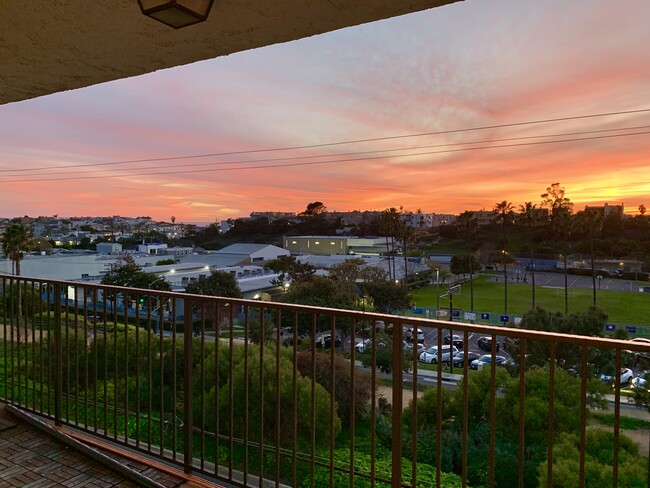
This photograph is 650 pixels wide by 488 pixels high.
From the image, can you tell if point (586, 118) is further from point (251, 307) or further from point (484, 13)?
point (251, 307)

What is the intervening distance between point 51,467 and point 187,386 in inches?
30.7

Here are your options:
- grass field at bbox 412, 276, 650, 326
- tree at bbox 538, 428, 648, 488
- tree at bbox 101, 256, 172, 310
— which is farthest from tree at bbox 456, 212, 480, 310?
tree at bbox 538, 428, 648, 488

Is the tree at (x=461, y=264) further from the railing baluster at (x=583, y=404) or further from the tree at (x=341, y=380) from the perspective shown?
the railing baluster at (x=583, y=404)

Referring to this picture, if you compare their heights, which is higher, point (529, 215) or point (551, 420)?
point (529, 215)

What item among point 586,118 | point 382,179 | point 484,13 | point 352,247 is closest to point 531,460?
point 484,13

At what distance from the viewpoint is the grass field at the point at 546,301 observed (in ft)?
114

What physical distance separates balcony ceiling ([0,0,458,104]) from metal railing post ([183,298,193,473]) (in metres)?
1.21

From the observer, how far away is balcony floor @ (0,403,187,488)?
1926 millimetres

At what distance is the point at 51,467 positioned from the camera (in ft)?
6.73

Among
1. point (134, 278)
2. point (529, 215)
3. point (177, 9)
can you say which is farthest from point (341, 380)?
point (529, 215)

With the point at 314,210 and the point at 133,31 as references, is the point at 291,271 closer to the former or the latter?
the point at 314,210

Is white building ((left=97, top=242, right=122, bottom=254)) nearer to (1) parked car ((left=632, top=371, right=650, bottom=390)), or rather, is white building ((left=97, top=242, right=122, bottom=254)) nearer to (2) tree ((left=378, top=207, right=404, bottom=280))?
(2) tree ((left=378, top=207, right=404, bottom=280))

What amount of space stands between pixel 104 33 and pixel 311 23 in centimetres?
90

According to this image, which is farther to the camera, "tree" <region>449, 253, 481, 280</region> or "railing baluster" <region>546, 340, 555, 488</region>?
"tree" <region>449, 253, 481, 280</region>
